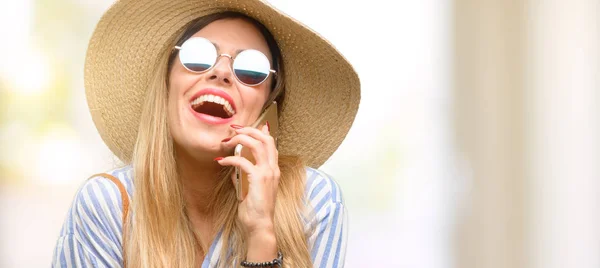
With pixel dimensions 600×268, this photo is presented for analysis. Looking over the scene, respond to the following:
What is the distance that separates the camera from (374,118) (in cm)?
293

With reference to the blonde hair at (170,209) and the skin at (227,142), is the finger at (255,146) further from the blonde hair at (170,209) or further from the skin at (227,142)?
the blonde hair at (170,209)

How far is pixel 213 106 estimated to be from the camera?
1.61 meters

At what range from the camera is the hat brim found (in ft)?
5.62

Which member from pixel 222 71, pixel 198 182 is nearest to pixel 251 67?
pixel 222 71

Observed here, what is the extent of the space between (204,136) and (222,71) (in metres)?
0.14

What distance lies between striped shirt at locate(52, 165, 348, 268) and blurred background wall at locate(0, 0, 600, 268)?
1.18 metres

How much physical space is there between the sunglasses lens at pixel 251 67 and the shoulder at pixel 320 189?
25cm

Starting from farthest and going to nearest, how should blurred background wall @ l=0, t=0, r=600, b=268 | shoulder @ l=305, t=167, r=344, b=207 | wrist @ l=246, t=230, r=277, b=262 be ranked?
blurred background wall @ l=0, t=0, r=600, b=268 < shoulder @ l=305, t=167, r=344, b=207 < wrist @ l=246, t=230, r=277, b=262

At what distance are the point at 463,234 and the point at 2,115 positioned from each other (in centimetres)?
175

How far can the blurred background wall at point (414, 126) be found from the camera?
2.73 m

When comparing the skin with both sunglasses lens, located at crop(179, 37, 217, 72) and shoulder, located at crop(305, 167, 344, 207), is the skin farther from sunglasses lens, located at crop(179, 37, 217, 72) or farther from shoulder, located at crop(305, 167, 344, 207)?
shoulder, located at crop(305, 167, 344, 207)

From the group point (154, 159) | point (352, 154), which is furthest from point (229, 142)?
point (352, 154)

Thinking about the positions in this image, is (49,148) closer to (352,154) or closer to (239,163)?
(352,154)

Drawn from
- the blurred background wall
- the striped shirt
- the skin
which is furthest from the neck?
the blurred background wall
